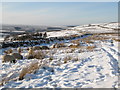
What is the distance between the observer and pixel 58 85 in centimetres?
494

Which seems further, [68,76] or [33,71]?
[33,71]

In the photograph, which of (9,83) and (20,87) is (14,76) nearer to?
(9,83)

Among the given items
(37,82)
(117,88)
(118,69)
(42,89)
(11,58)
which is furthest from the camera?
(11,58)

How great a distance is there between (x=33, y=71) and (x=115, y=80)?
3323 mm

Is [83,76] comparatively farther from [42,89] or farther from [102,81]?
[42,89]

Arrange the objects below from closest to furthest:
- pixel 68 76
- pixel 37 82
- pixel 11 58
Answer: pixel 37 82 → pixel 68 76 → pixel 11 58

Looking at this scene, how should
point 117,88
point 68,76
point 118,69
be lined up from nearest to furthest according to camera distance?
point 117,88 → point 68,76 → point 118,69

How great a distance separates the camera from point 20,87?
5.04 meters

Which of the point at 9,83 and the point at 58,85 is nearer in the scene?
the point at 58,85

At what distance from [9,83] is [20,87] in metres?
0.71

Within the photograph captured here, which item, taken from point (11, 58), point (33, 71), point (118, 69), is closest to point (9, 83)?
point (33, 71)

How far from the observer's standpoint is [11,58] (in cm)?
1043

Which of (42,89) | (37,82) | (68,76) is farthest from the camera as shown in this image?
(68,76)

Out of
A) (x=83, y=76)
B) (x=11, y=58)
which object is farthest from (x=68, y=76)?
(x=11, y=58)
